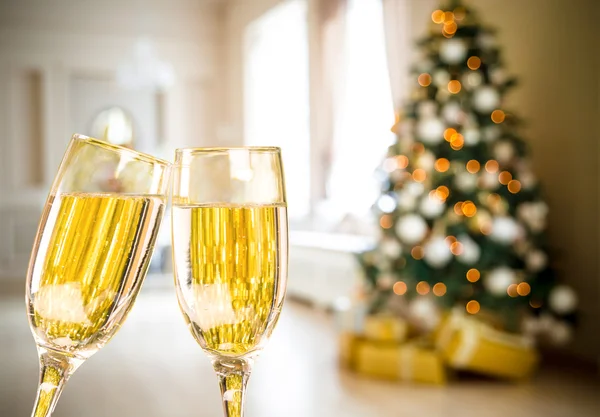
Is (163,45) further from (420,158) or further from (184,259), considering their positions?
(184,259)

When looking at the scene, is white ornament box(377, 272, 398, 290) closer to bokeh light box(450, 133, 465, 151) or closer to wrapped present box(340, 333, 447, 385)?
wrapped present box(340, 333, 447, 385)

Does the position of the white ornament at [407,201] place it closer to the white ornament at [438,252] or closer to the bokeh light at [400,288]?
the white ornament at [438,252]

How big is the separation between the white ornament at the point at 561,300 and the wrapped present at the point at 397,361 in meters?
0.63

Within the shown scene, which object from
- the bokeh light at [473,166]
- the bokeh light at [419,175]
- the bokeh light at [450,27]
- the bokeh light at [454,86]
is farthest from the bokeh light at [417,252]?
the bokeh light at [450,27]

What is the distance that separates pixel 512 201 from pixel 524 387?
0.91 metres

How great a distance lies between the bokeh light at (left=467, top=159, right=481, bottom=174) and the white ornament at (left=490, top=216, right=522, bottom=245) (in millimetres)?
266

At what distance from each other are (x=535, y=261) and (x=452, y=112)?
0.86m

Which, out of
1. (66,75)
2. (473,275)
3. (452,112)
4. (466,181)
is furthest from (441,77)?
(66,75)

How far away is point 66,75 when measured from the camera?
9.66 m

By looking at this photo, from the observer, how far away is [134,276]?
1.65 ft

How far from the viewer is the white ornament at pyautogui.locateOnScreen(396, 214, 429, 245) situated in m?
3.57

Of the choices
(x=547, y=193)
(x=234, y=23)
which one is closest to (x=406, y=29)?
(x=547, y=193)

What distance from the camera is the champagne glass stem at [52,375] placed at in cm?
45

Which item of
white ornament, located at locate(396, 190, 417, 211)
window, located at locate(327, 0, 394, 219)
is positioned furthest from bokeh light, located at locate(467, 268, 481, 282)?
window, located at locate(327, 0, 394, 219)
